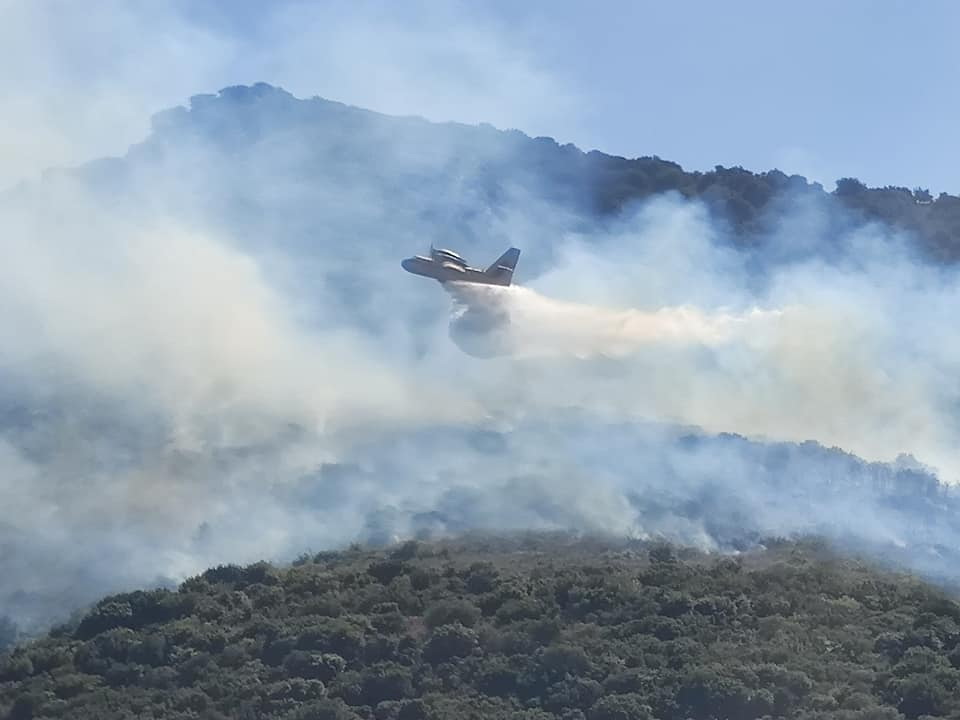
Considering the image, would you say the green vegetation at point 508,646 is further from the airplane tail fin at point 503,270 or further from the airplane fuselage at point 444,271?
the airplane tail fin at point 503,270

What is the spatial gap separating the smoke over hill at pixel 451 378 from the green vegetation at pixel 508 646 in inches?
355

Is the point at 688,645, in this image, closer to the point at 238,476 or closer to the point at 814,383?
the point at 238,476

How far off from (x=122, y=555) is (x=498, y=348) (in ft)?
95.3

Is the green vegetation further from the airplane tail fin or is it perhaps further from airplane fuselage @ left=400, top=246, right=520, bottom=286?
the airplane tail fin

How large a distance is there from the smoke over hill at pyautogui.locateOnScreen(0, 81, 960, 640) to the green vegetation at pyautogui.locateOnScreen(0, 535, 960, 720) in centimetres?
902

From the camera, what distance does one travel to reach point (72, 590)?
91.0m

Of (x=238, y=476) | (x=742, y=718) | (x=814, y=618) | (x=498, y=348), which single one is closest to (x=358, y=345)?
(x=498, y=348)

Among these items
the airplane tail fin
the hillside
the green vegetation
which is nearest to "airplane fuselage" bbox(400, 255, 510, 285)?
the airplane tail fin

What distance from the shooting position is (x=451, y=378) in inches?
4739

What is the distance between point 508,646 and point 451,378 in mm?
45081

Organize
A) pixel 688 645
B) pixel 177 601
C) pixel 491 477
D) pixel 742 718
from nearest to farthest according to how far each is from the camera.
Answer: pixel 742 718 < pixel 688 645 < pixel 177 601 < pixel 491 477

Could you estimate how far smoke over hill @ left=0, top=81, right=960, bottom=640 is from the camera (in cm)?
10006

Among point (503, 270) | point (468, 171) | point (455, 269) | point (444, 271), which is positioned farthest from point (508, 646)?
point (468, 171)

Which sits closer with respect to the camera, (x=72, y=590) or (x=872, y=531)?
(x=72, y=590)
